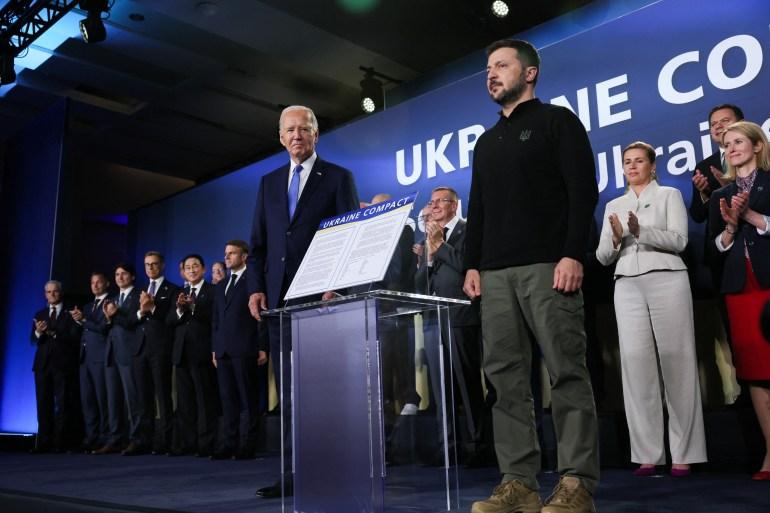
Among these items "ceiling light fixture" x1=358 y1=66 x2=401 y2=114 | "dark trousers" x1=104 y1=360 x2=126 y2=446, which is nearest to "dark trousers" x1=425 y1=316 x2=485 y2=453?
"dark trousers" x1=104 y1=360 x2=126 y2=446

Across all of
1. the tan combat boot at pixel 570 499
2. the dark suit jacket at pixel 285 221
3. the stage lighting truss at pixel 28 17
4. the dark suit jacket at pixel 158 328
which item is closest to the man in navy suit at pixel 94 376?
the dark suit jacket at pixel 158 328

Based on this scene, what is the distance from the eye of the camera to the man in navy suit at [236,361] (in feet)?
15.8

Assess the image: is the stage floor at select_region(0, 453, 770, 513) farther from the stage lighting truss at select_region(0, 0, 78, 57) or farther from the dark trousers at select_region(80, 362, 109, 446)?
the stage lighting truss at select_region(0, 0, 78, 57)

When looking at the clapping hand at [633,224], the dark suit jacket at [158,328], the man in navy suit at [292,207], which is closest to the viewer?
the man in navy suit at [292,207]

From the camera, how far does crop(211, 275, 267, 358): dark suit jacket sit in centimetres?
484

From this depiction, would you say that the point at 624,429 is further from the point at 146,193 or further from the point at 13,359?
the point at 146,193

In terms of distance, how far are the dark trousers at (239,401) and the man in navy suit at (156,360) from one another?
2.86ft

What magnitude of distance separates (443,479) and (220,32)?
6.32 m

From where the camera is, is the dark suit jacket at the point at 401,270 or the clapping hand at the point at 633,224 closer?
the dark suit jacket at the point at 401,270

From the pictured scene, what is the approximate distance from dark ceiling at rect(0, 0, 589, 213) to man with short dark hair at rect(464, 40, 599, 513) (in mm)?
5173

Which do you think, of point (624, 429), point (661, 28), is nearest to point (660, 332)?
point (624, 429)

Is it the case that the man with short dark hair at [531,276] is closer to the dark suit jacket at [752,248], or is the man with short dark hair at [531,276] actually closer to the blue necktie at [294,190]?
the blue necktie at [294,190]

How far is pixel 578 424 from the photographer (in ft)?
6.67

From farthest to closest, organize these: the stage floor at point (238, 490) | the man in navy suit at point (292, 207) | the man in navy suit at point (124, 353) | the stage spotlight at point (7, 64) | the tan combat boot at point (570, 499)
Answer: the stage spotlight at point (7, 64), the man in navy suit at point (124, 353), the man in navy suit at point (292, 207), the stage floor at point (238, 490), the tan combat boot at point (570, 499)
